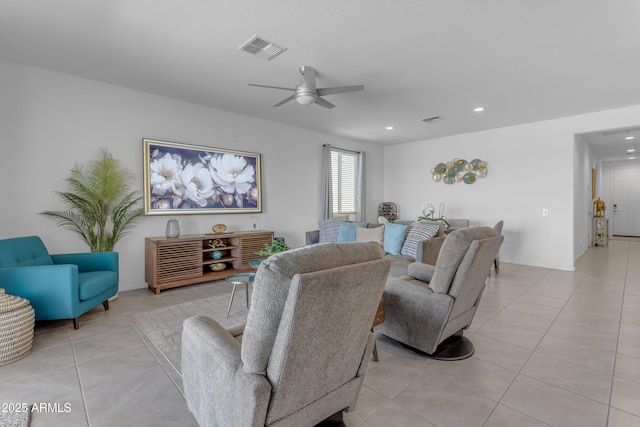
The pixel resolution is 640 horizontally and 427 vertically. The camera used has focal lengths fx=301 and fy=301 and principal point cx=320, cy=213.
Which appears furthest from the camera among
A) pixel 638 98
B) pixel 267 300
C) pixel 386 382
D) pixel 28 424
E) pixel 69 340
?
pixel 638 98

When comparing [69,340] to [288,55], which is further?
[288,55]

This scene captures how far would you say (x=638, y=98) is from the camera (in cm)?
440

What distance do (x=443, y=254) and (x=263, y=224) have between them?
3.91m

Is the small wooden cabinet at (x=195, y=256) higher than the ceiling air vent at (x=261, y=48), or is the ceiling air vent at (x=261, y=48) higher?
the ceiling air vent at (x=261, y=48)

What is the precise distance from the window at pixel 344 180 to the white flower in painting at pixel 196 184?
2.87m

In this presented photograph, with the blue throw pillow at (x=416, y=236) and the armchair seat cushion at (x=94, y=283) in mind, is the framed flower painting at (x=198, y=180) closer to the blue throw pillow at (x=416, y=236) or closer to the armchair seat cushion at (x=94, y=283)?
the armchair seat cushion at (x=94, y=283)

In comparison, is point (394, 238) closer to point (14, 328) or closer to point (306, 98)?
point (306, 98)

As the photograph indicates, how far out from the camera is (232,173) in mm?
5086

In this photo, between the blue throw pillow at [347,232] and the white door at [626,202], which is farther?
the white door at [626,202]

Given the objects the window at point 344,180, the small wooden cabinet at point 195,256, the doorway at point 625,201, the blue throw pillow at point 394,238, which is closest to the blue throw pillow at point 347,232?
the blue throw pillow at point 394,238

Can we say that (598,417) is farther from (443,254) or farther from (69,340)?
(69,340)

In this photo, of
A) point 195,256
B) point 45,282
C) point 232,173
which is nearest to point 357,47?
point 232,173

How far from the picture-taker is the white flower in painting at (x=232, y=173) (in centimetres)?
492

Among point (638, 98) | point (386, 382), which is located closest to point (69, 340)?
point (386, 382)
